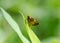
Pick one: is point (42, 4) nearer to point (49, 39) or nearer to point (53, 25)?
point (53, 25)

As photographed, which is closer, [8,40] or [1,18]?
[8,40]

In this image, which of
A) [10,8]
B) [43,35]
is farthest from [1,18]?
[43,35]

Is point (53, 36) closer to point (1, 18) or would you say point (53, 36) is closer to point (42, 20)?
point (42, 20)

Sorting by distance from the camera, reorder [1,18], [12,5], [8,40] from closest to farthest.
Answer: [8,40]
[1,18]
[12,5]

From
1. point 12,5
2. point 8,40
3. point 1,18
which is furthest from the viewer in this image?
point 12,5

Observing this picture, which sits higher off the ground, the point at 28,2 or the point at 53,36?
the point at 28,2

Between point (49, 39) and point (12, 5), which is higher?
point (12, 5)
